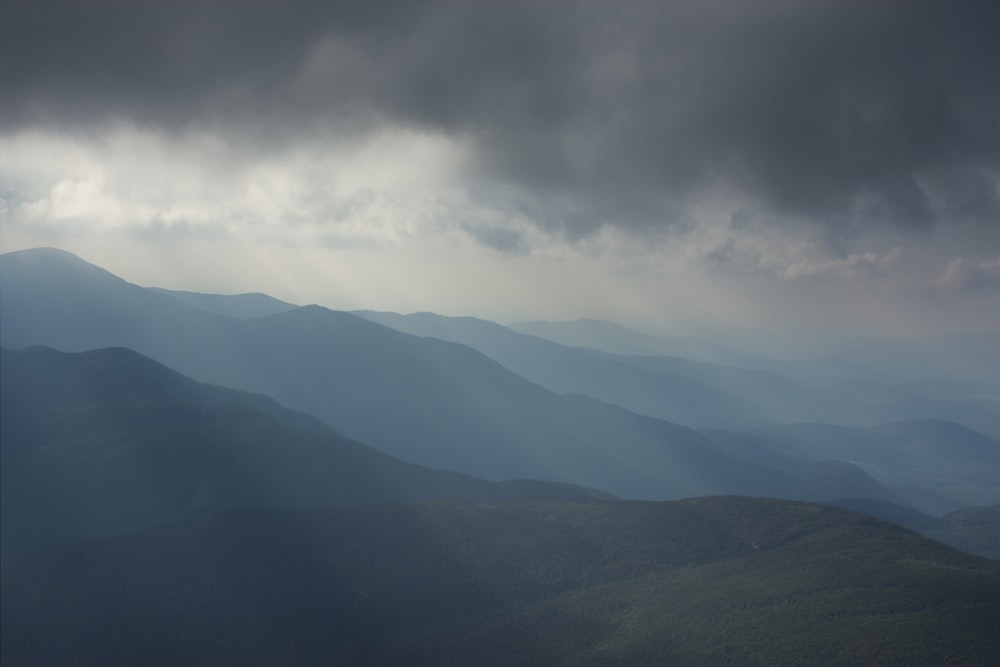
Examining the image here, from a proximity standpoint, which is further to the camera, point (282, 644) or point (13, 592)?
point (13, 592)

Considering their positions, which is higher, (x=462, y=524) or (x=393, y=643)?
(x=462, y=524)

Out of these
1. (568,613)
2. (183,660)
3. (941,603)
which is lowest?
(183,660)

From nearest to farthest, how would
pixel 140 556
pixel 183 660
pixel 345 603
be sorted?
pixel 183 660 < pixel 345 603 < pixel 140 556

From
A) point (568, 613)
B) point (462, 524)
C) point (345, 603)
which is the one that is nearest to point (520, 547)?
point (462, 524)

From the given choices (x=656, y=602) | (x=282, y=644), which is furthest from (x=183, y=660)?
(x=656, y=602)

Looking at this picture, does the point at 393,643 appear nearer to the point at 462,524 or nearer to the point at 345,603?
the point at 345,603

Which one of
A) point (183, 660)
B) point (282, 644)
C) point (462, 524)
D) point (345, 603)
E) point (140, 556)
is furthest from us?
point (462, 524)
